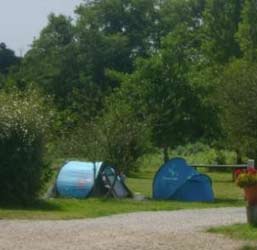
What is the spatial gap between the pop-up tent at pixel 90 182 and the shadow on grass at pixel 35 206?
331 cm

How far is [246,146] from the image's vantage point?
35.2 meters

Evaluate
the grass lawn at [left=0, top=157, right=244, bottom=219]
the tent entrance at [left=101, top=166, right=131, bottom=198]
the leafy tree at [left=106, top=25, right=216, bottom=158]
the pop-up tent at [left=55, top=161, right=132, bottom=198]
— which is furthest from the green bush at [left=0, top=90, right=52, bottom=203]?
the leafy tree at [left=106, top=25, right=216, bottom=158]

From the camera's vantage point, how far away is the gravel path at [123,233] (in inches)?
570

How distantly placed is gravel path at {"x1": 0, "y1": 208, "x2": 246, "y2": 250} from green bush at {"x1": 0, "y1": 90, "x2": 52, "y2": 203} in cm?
394

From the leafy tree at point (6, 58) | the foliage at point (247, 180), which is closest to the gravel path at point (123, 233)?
the foliage at point (247, 180)

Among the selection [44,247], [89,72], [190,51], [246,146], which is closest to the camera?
[44,247]

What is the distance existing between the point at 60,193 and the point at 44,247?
12.8m

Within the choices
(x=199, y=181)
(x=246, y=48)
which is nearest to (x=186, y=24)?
(x=246, y=48)

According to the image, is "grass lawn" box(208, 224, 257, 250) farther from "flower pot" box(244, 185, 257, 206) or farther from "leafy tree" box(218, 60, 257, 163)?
"leafy tree" box(218, 60, 257, 163)

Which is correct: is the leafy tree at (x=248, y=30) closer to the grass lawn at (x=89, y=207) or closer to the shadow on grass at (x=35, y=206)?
the grass lawn at (x=89, y=207)

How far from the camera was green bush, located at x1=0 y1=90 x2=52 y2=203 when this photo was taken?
75.3 ft

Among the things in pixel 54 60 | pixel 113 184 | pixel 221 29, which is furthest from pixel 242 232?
pixel 54 60

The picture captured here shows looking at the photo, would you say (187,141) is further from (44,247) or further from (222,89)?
(44,247)

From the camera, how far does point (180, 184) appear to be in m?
27.3
